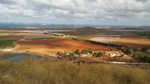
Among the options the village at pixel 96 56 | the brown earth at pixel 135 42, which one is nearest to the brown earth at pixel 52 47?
the village at pixel 96 56

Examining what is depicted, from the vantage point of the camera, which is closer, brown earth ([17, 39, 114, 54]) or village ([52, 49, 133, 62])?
village ([52, 49, 133, 62])

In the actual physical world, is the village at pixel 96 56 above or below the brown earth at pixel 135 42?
below

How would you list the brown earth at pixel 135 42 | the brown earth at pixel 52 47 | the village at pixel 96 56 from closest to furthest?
the village at pixel 96 56, the brown earth at pixel 52 47, the brown earth at pixel 135 42

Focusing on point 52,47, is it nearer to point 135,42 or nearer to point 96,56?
point 96,56

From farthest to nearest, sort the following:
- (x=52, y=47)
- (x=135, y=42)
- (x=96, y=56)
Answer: (x=135, y=42)
(x=52, y=47)
(x=96, y=56)

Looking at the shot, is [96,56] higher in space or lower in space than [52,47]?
lower

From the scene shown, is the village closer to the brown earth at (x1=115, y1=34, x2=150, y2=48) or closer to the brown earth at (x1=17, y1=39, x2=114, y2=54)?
the brown earth at (x1=17, y1=39, x2=114, y2=54)

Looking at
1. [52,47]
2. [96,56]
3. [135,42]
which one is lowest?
[96,56]

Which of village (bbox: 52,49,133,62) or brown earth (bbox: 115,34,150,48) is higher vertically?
brown earth (bbox: 115,34,150,48)

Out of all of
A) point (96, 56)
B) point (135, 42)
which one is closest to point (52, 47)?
point (96, 56)

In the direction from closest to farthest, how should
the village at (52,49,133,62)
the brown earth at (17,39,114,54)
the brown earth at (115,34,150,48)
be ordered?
the village at (52,49,133,62) → the brown earth at (17,39,114,54) → the brown earth at (115,34,150,48)

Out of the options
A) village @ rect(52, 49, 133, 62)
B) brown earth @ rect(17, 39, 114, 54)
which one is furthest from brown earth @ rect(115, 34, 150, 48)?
village @ rect(52, 49, 133, 62)

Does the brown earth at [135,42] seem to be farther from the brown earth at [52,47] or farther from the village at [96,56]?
the village at [96,56]
